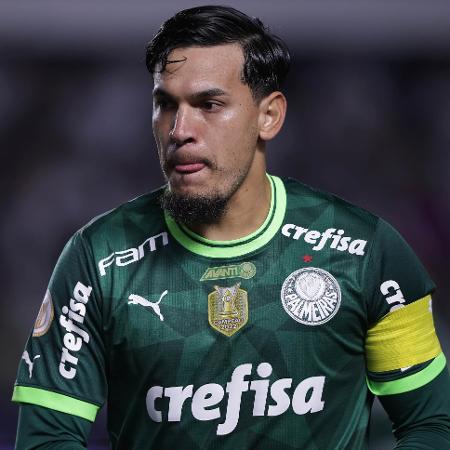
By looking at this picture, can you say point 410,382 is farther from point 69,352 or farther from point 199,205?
point 69,352

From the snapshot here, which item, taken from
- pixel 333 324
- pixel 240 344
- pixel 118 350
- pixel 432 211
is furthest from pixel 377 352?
pixel 432 211

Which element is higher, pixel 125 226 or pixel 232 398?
pixel 125 226

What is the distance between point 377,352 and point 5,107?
4129mm

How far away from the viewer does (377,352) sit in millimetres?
2822

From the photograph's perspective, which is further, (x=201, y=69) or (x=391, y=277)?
(x=391, y=277)

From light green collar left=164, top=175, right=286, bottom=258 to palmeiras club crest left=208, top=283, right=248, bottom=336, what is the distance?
100mm

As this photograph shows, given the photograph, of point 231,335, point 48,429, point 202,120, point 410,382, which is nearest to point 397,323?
point 410,382

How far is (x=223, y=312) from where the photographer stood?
2768mm

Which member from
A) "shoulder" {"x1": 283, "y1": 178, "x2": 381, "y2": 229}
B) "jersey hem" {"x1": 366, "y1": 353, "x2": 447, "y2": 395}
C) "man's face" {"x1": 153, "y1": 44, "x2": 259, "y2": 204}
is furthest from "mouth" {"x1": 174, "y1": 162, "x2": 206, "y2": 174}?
"jersey hem" {"x1": 366, "y1": 353, "x2": 447, "y2": 395}

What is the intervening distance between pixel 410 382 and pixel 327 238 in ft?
1.47

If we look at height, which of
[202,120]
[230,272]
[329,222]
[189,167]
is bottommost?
[230,272]

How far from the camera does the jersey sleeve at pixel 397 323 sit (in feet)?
9.16

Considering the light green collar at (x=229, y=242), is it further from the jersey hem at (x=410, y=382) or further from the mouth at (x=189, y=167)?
the jersey hem at (x=410, y=382)

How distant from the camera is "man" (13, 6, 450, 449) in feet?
8.84
